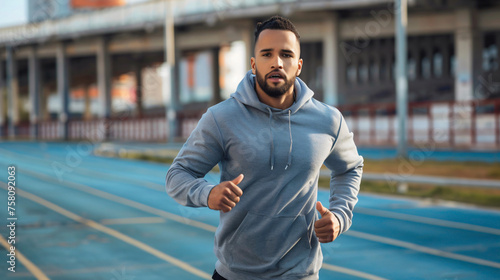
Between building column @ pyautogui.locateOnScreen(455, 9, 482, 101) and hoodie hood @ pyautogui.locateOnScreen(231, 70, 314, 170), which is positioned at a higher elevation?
building column @ pyautogui.locateOnScreen(455, 9, 482, 101)

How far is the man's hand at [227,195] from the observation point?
123 inches

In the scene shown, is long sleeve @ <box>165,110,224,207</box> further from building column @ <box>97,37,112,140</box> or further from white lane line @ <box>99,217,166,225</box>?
building column @ <box>97,37,112,140</box>

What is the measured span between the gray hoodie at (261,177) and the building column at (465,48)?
37496 mm

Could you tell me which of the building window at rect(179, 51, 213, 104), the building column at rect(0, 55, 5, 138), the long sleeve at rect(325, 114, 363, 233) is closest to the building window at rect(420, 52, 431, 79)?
the building column at rect(0, 55, 5, 138)

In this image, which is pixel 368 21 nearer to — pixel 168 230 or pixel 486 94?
pixel 486 94

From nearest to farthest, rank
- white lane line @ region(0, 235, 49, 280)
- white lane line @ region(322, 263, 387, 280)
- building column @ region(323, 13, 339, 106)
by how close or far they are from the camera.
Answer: white lane line @ region(322, 263, 387, 280) → white lane line @ region(0, 235, 49, 280) → building column @ region(323, 13, 339, 106)

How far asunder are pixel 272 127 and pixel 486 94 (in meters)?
47.4

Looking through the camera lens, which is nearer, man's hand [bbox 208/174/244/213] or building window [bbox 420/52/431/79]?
man's hand [bbox 208/174/244/213]

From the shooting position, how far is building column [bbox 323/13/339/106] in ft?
148

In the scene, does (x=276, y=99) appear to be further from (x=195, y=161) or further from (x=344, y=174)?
(x=344, y=174)

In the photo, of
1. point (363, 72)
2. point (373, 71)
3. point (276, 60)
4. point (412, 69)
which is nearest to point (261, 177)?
point (276, 60)

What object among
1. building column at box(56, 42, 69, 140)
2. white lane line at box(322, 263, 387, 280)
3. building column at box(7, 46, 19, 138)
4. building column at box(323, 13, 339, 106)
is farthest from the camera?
building column at box(7, 46, 19, 138)

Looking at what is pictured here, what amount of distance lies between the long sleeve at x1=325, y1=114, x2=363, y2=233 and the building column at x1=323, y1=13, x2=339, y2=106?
41.3 metres

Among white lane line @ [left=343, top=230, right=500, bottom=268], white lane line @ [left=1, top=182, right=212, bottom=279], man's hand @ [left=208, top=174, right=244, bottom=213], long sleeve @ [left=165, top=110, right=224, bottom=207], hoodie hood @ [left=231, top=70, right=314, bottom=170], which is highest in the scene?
hoodie hood @ [left=231, top=70, right=314, bottom=170]
